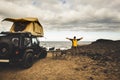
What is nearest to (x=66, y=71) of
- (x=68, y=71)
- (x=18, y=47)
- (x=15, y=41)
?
(x=68, y=71)

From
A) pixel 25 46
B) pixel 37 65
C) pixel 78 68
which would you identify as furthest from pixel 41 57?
pixel 78 68

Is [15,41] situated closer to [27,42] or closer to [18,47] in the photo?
[18,47]

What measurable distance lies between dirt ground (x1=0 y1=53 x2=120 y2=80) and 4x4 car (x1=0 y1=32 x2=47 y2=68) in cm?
68

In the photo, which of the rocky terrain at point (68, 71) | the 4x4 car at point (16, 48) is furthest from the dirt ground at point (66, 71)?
the 4x4 car at point (16, 48)

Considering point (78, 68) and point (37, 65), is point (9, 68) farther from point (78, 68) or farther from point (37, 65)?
point (78, 68)

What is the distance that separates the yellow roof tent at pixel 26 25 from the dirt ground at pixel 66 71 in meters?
3.28

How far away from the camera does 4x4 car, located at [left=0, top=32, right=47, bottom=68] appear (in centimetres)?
1009

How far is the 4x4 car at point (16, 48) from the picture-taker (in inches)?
397

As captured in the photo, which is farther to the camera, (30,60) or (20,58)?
(30,60)

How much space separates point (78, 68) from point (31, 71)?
9.00 feet

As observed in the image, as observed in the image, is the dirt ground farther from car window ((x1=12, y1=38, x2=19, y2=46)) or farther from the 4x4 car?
car window ((x1=12, y1=38, x2=19, y2=46))

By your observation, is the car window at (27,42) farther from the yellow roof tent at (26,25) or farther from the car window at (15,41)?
the yellow roof tent at (26,25)

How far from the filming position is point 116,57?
1281cm

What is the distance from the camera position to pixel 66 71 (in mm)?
10102
